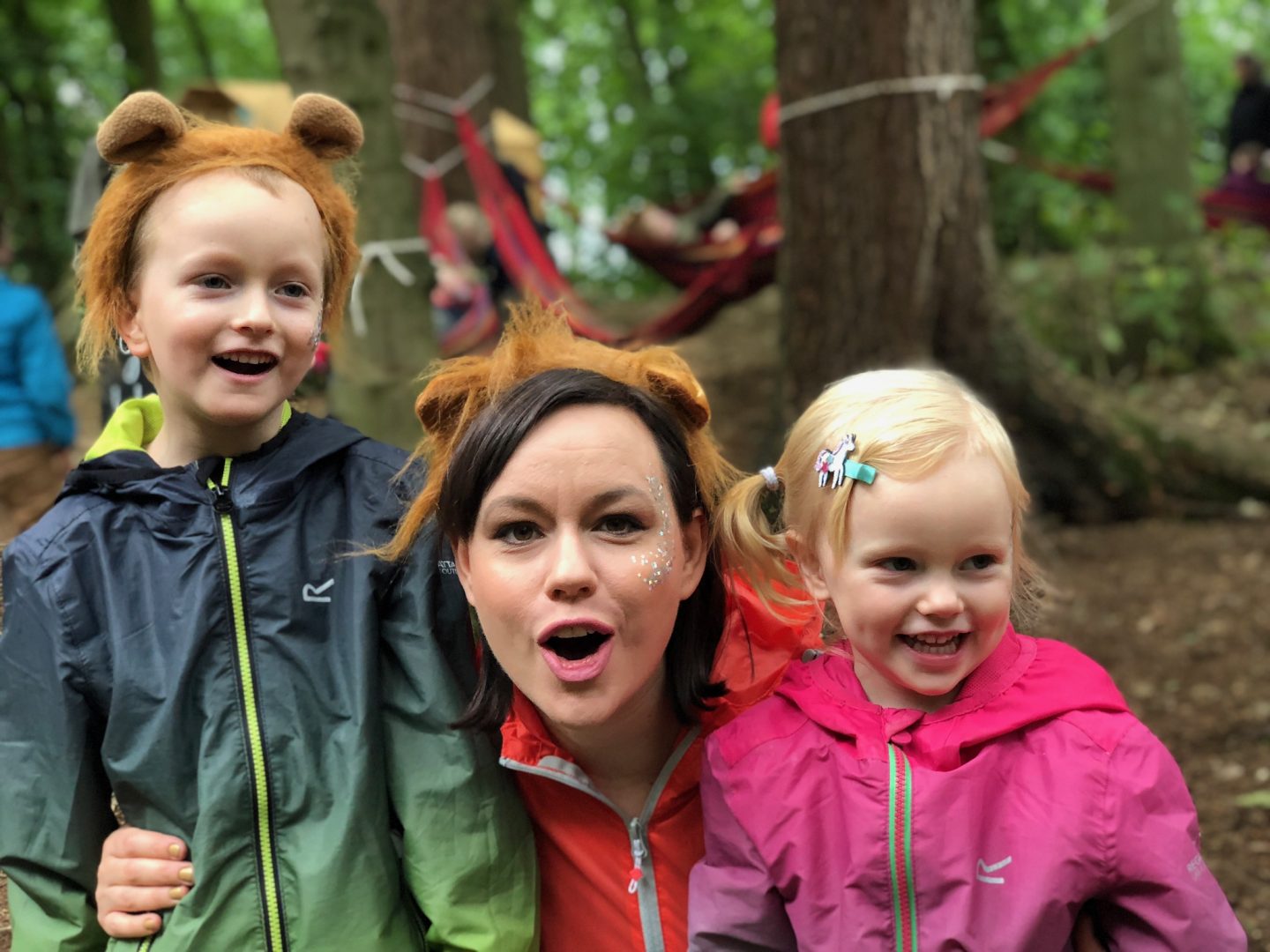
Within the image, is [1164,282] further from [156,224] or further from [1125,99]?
[156,224]

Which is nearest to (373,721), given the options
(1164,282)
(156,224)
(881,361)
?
(156,224)

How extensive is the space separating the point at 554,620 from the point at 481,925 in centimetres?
47

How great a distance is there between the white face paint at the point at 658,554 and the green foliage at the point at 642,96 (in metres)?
9.41

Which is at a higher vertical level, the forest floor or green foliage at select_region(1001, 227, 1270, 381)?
green foliage at select_region(1001, 227, 1270, 381)

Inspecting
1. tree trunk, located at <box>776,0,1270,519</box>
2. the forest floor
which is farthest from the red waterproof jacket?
tree trunk, located at <box>776,0,1270,519</box>

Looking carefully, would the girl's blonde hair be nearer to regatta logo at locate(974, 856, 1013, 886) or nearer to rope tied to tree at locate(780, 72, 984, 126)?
regatta logo at locate(974, 856, 1013, 886)

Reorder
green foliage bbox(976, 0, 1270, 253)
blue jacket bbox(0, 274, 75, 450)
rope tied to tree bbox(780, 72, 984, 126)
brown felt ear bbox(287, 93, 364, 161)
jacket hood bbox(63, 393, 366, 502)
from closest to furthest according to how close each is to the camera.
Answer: jacket hood bbox(63, 393, 366, 502) < brown felt ear bbox(287, 93, 364, 161) < rope tied to tree bbox(780, 72, 984, 126) < blue jacket bbox(0, 274, 75, 450) < green foliage bbox(976, 0, 1270, 253)

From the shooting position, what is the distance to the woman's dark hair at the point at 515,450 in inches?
76.5

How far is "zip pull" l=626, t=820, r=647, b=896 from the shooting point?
6.70 ft

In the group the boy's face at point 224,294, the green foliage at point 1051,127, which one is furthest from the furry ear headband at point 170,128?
the green foliage at point 1051,127

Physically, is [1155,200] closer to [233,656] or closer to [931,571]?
[931,571]

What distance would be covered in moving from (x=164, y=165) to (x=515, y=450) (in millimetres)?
739

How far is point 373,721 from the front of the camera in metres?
1.94

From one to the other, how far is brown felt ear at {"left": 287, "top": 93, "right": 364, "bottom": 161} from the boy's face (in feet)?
0.47
